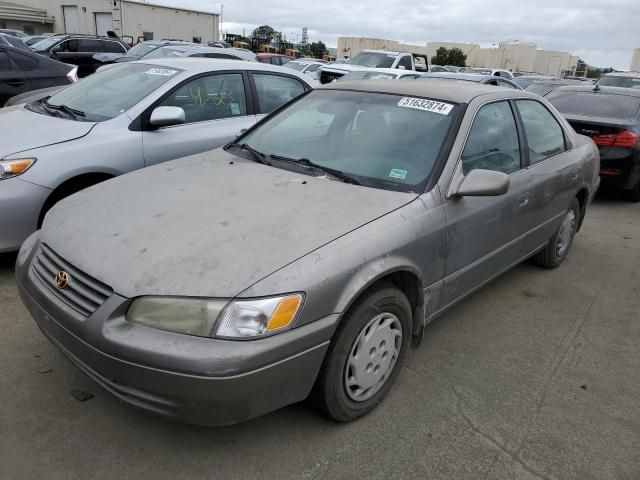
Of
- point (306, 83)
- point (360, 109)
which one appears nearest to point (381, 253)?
point (360, 109)

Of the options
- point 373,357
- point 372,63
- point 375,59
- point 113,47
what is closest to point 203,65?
point 373,357

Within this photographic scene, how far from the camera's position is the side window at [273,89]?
208 inches

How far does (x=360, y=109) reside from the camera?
341 cm

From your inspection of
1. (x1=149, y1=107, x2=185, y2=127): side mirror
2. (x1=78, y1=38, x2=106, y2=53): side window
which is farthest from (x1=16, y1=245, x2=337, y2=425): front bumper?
(x1=78, y1=38, x2=106, y2=53): side window

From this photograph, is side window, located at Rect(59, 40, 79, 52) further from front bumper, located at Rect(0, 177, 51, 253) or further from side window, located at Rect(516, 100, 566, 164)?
side window, located at Rect(516, 100, 566, 164)

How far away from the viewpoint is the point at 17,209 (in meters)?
3.66

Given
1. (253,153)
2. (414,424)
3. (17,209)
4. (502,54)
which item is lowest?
(414,424)

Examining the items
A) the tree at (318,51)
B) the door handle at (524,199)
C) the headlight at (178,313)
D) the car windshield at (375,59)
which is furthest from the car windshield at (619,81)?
the tree at (318,51)

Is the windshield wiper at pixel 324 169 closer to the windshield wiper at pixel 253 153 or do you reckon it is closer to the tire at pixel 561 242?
the windshield wiper at pixel 253 153

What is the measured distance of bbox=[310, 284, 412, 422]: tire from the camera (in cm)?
235

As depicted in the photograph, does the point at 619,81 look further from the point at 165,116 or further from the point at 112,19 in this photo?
the point at 112,19

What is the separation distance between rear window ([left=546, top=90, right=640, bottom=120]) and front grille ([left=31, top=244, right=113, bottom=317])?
6.87 m

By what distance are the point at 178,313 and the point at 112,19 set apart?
46596 millimetres

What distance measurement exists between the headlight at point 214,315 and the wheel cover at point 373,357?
0.54 meters
